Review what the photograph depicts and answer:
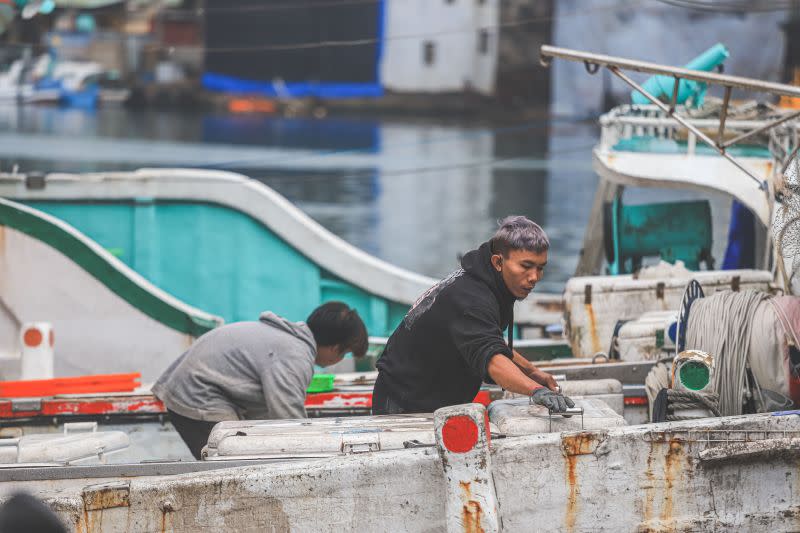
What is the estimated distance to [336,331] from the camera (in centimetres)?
474

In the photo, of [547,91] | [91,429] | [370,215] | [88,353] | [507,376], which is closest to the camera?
[507,376]

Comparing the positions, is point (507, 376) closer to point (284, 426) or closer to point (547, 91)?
point (284, 426)

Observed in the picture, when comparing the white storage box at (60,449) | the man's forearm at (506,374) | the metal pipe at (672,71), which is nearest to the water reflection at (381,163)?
the metal pipe at (672,71)

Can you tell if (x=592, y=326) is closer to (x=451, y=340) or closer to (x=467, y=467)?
(x=451, y=340)

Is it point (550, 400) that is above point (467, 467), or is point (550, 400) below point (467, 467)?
above

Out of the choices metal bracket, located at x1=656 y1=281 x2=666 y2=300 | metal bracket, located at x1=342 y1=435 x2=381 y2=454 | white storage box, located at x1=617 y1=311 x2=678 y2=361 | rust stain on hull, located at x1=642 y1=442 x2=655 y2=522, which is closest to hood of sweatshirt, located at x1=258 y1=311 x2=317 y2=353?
metal bracket, located at x1=342 y1=435 x2=381 y2=454

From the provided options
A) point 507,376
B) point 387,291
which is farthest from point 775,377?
point 387,291

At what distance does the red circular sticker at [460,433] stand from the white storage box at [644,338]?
2508 mm

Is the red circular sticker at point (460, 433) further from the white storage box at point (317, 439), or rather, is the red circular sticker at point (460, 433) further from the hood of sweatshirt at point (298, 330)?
the hood of sweatshirt at point (298, 330)

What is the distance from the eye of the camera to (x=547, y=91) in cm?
5262

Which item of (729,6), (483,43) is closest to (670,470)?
(729,6)

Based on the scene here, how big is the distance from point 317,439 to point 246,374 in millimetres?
719

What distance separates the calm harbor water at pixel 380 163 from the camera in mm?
24578

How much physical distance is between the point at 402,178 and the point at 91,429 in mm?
29992
